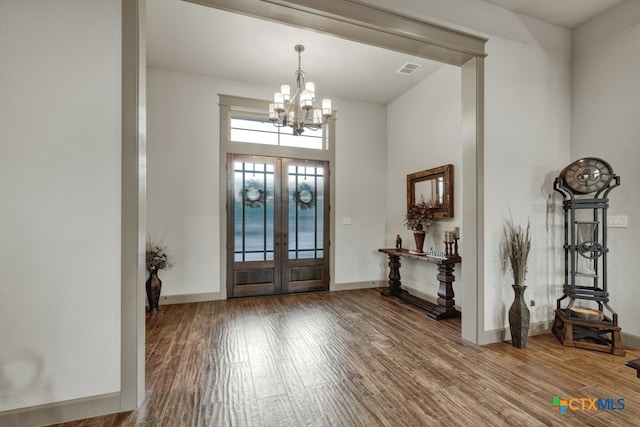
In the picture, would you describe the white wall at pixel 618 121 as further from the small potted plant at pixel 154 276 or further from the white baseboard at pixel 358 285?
the small potted plant at pixel 154 276

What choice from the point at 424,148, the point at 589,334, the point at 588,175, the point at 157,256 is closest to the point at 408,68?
the point at 424,148

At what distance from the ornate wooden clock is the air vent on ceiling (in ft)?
7.98

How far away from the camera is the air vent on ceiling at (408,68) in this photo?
4188 millimetres

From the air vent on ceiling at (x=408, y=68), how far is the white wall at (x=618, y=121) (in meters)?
1.90

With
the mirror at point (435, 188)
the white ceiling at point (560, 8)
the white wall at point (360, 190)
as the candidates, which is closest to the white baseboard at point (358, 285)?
the white wall at point (360, 190)

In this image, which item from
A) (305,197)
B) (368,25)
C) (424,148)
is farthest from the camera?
(305,197)

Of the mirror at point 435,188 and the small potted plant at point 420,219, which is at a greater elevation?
the mirror at point 435,188

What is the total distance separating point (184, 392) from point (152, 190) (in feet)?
10.5

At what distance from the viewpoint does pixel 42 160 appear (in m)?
1.74

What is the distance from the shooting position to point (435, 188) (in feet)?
14.3

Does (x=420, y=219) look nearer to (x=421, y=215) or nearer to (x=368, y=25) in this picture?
(x=421, y=215)

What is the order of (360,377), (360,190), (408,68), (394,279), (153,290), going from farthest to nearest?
(360,190) → (394,279) → (408,68) → (153,290) → (360,377)

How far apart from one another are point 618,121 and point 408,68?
2.56 meters

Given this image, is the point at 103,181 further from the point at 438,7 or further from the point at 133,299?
the point at 438,7
